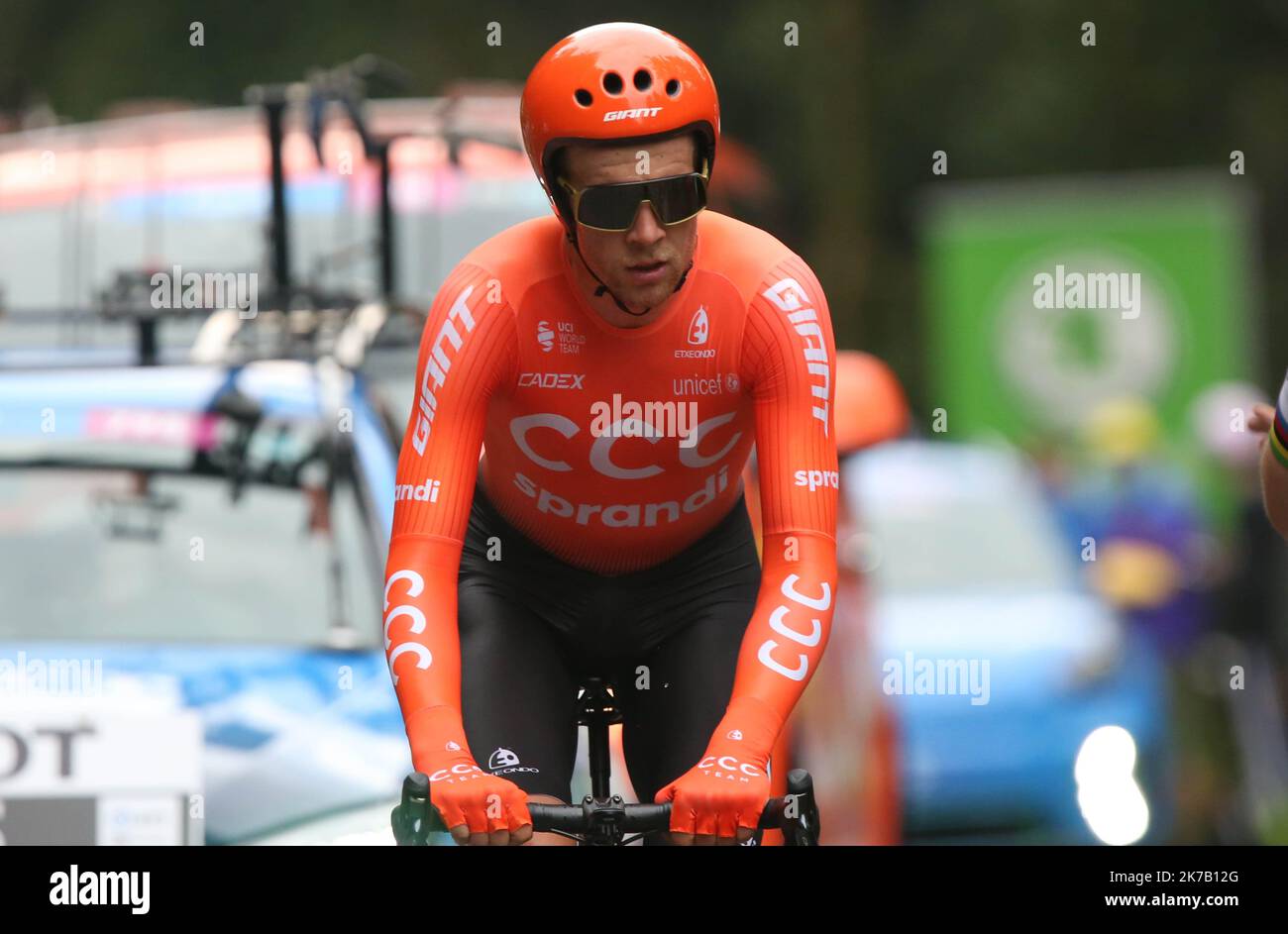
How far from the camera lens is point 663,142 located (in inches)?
143

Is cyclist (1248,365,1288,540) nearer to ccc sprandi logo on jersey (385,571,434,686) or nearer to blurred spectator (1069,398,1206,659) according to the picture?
ccc sprandi logo on jersey (385,571,434,686)

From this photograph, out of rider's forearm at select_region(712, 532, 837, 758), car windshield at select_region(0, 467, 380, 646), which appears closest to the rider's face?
rider's forearm at select_region(712, 532, 837, 758)

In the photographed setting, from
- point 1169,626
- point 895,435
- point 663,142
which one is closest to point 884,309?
point 1169,626

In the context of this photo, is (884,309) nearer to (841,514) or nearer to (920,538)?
(920,538)

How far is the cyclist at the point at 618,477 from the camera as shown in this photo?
3.61 m

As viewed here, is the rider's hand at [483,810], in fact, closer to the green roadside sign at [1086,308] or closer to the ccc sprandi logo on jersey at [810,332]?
the ccc sprandi logo on jersey at [810,332]

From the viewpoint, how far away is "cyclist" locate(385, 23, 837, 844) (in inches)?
142

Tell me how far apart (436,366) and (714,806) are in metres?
0.93

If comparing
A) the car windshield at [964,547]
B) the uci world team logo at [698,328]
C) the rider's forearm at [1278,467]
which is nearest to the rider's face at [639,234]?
the uci world team logo at [698,328]

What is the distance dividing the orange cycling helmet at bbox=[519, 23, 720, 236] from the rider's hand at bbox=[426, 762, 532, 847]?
1014 mm

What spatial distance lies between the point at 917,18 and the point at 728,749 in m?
19.4

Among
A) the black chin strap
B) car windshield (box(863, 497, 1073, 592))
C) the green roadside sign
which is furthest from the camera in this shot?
the green roadside sign
